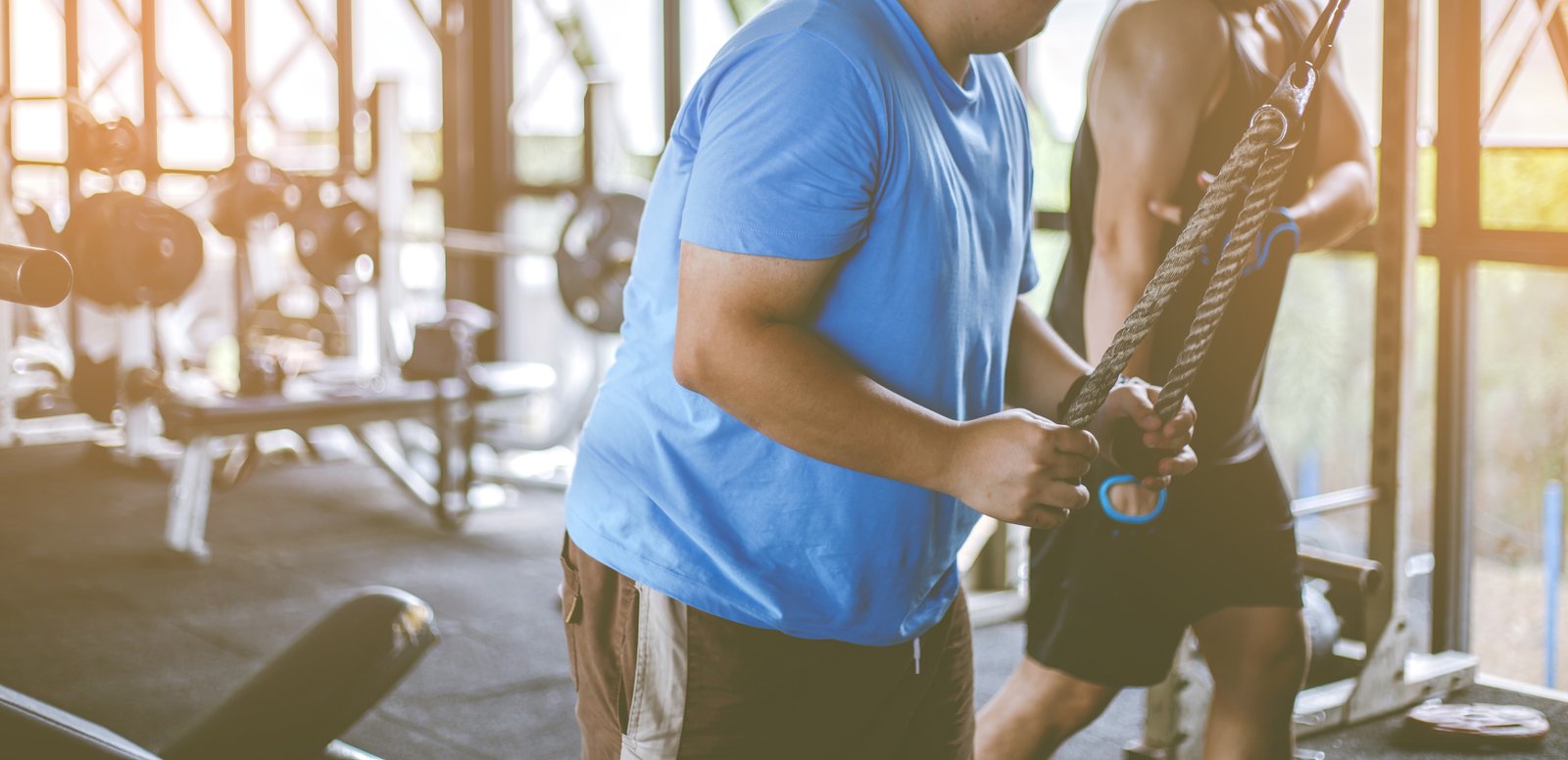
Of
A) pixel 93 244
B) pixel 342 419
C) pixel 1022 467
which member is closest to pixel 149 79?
pixel 93 244

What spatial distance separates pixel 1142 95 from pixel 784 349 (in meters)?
0.80

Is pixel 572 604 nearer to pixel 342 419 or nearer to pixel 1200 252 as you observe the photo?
pixel 1200 252

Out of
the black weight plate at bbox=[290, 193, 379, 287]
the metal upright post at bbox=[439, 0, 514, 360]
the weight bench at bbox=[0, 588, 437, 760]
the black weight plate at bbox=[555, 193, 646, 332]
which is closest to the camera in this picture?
the weight bench at bbox=[0, 588, 437, 760]

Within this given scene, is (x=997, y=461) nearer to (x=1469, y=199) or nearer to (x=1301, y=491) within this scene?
(x=1469, y=199)

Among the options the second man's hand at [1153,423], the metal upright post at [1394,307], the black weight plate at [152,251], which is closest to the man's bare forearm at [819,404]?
the second man's hand at [1153,423]

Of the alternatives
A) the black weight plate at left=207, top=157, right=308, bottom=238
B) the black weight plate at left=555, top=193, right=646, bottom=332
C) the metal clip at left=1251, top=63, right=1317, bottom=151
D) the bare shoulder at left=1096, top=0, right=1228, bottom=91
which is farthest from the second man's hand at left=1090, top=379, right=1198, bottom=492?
the black weight plate at left=207, top=157, right=308, bottom=238

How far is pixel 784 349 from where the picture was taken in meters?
0.87

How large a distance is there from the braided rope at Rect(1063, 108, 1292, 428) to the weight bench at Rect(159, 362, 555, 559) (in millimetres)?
3339

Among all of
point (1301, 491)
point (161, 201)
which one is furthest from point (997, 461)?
point (161, 201)

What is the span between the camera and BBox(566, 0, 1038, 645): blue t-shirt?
2.85ft

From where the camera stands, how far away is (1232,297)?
4.97ft

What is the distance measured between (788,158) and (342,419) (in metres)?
3.37

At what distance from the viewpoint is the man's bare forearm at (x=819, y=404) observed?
874mm

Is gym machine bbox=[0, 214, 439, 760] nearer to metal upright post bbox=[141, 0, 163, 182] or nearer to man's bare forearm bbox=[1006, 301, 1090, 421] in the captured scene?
man's bare forearm bbox=[1006, 301, 1090, 421]
